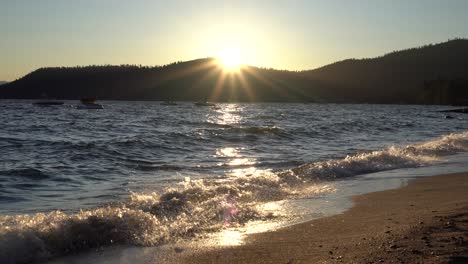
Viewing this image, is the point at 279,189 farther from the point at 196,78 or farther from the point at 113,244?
the point at 196,78

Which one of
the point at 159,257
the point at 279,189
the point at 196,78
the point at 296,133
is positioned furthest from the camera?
the point at 196,78

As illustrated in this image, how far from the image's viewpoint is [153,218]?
838 cm

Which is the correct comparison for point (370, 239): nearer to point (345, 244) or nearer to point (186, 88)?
point (345, 244)

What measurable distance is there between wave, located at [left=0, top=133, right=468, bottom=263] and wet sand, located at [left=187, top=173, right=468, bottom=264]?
→ 3.95 feet

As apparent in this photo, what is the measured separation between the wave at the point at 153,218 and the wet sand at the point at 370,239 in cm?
121

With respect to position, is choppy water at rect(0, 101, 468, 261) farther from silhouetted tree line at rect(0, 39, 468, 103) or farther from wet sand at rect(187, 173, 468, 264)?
silhouetted tree line at rect(0, 39, 468, 103)

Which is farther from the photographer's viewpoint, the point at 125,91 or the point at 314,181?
the point at 125,91

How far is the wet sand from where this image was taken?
5816 millimetres

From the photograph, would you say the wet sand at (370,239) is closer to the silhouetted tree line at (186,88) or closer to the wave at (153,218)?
the wave at (153,218)

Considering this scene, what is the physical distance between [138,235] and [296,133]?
86.6 feet

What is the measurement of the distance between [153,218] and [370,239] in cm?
350

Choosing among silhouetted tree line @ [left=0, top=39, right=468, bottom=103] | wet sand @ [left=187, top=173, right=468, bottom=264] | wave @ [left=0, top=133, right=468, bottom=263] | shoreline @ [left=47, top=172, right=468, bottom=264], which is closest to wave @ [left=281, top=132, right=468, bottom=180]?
wave @ [left=0, top=133, right=468, bottom=263]

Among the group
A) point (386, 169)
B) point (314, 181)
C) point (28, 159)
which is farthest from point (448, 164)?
point (28, 159)

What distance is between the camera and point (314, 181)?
13.9 m
